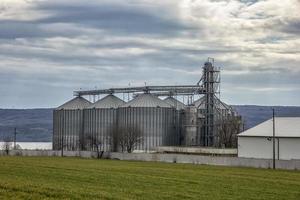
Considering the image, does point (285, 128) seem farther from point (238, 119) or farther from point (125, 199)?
point (125, 199)

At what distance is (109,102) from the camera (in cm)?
12419

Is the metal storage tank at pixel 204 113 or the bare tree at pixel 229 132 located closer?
the bare tree at pixel 229 132

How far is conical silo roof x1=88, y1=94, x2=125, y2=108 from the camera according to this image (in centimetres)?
12294

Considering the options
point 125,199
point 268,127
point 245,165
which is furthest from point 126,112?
point 125,199

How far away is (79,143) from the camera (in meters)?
122

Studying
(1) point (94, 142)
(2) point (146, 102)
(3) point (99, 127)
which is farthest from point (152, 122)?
(3) point (99, 127)

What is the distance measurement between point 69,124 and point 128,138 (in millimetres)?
21085

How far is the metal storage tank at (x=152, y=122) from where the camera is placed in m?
112

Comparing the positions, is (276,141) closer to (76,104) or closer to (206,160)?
(206,160)

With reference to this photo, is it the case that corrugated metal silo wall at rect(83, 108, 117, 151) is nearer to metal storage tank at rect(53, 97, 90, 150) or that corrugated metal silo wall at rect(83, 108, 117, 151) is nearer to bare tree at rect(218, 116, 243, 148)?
metal storage tank at rect(53, 97, 90, 150)

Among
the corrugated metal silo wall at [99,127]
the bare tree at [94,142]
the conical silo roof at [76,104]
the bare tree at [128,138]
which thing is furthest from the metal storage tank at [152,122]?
the conical silo roof at [76,104]

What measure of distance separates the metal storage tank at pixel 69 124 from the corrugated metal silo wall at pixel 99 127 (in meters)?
2.64

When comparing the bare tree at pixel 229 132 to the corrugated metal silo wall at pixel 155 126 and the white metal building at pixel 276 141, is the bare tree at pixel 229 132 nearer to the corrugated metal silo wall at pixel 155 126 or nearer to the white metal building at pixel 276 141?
the corrugated metal silo wall at pixel 155 126

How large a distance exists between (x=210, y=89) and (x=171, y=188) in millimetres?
81923
